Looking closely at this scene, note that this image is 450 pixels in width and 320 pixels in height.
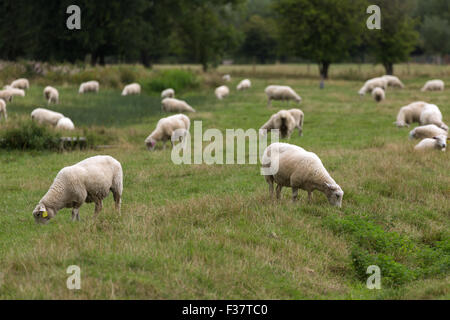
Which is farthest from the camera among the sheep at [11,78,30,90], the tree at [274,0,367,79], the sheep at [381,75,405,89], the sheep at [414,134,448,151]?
the tree at [274,0,367,79]

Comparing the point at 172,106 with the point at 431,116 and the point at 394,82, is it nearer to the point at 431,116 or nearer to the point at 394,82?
the point at 431,116

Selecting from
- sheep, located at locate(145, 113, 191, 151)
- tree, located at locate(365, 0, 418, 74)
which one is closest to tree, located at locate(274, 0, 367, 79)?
tree, located at locate(365, 0, 418, 74)

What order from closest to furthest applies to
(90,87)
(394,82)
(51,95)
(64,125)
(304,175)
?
(304,175) < (64,125) < (51,95) < (90,87) < (394,82)

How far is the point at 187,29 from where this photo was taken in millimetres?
61906

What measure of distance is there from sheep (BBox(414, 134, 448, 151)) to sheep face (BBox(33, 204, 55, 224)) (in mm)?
10880

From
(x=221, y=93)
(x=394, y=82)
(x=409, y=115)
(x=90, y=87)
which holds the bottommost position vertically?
(x=409, y=115)

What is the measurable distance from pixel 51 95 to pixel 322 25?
112ft

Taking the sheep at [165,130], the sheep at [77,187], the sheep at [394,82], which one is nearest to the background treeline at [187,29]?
the sheep at [394,82]

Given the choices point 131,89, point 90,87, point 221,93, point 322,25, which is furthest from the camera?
point 322,25

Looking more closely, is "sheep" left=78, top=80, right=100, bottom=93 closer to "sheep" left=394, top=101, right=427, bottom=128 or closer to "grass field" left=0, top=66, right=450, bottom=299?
"grass field" left=0, top=66, right=450, bottom=299

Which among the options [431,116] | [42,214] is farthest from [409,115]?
[42,214]

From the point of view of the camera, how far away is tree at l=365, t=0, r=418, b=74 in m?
57.3

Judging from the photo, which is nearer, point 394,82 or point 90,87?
point 90,87
